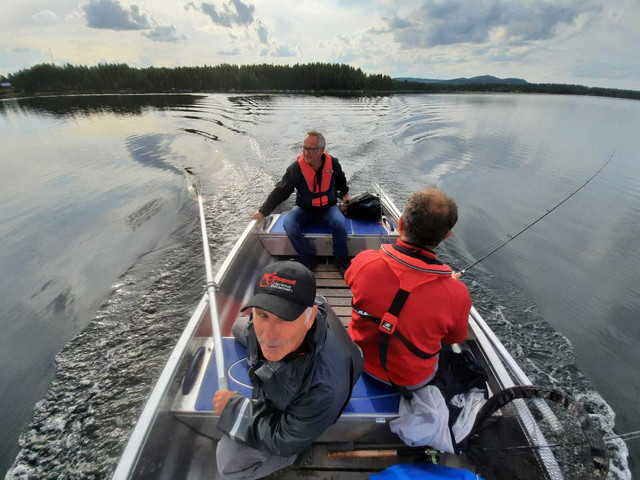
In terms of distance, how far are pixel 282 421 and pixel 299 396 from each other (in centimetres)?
19

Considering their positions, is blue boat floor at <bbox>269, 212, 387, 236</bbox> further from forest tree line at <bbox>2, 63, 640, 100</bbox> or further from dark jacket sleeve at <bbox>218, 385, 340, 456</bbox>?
forest tree line at <bbox>2, 63, 640, 100</bbox>

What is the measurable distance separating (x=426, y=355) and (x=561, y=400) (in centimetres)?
58

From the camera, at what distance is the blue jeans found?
4.02m

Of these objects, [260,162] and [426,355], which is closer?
[426,355]

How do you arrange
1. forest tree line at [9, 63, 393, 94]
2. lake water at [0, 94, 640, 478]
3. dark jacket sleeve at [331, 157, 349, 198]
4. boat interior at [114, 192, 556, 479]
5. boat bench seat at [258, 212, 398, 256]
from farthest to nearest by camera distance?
forest tree line at [9, 63, 393, 94] → dark jacket sleeve at [331, 157, 349, 198] → boat bench seat at [258, 212, 398, 256] → lake water at [0, 94, 640, 478] → boat interior at [114, 192, 556, 479]

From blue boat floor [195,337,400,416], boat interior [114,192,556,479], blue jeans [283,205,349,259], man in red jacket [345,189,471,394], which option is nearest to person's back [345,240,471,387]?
man in red jacket [345,189,471,394]

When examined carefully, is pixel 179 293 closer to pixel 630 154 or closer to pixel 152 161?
pixel 152 161

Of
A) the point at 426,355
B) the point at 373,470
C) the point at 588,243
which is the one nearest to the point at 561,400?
the point at 426,355

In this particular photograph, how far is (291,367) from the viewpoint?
1298mm

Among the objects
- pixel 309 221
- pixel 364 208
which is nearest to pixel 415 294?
pixel 309 221

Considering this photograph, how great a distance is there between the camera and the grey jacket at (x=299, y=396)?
4.26 ft

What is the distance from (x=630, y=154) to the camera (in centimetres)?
1377

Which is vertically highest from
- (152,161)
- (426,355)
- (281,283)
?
(281,283)

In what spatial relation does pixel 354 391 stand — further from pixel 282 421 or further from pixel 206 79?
pixel 206 79
